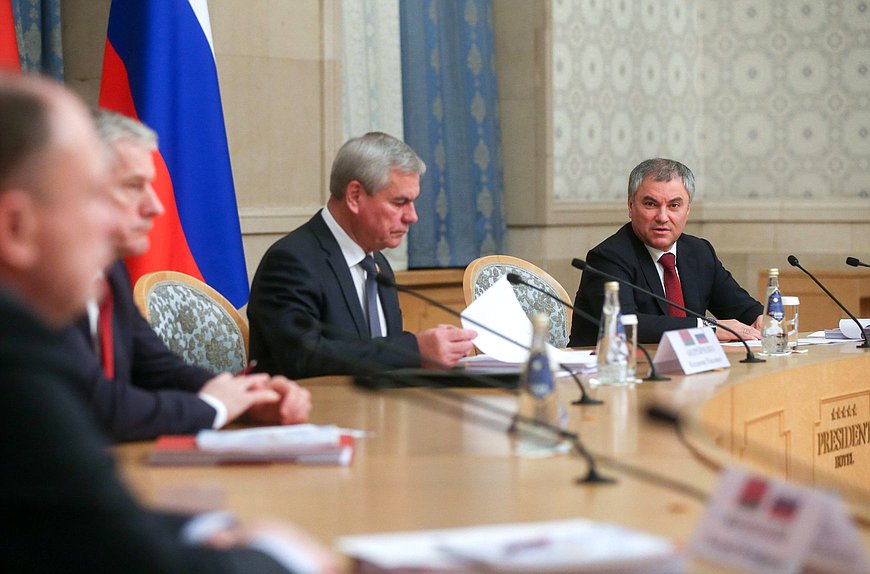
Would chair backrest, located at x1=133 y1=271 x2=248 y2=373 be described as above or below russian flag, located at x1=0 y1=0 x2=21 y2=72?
below

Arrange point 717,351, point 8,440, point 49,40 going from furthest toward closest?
point 49,40
point 717,351
point 8,440

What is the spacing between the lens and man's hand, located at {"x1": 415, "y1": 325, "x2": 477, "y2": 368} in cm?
309

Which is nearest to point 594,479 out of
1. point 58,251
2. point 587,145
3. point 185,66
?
point 58,251

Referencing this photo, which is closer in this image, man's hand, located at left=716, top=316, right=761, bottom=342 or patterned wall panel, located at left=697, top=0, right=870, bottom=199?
man's hand, located at left=716, top=316, right=761, bottom=342

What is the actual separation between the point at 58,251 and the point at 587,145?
5.88 meters

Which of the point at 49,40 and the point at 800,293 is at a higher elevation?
the point at 49,40

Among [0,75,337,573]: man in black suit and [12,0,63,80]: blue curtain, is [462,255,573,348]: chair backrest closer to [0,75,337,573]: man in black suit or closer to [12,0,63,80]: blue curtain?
[12,0,63,80]: blue curtain

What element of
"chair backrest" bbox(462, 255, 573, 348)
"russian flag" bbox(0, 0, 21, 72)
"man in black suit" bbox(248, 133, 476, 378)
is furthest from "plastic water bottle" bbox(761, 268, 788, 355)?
"russian flag" bbox(0, 0, 21, 72)

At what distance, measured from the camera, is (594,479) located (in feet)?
6.05

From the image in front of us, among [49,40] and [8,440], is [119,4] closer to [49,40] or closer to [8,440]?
[49,40]

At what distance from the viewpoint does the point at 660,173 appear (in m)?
4.41

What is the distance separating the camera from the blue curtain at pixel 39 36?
4.65 m

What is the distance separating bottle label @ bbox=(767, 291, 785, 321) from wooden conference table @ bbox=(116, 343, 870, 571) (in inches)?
23.0

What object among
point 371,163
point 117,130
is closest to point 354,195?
point 371,163
